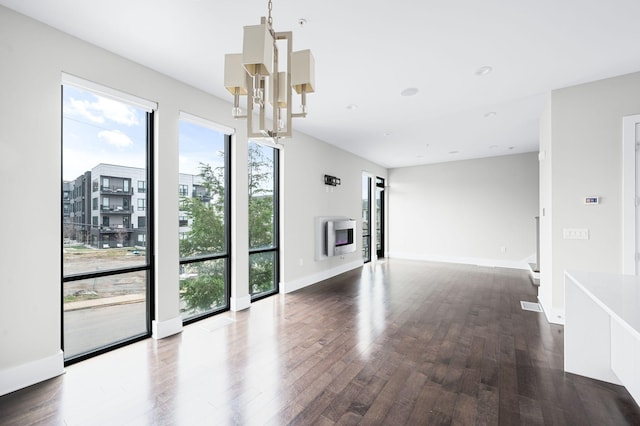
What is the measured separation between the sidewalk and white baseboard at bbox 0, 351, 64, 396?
14.7 inches

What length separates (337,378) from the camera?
2.21 meters

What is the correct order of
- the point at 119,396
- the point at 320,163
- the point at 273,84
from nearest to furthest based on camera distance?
the point at 273,84, the point at 119,396, the point at 320,163

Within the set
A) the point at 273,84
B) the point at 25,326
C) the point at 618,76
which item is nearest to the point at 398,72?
the point at 273,84

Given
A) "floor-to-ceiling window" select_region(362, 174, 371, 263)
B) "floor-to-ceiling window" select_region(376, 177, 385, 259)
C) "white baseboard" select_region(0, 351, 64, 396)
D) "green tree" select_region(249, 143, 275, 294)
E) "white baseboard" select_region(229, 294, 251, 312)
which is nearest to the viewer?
"white baseboard" select_region(0, 351, 64, 396)

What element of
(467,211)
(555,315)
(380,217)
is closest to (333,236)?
(380,217)

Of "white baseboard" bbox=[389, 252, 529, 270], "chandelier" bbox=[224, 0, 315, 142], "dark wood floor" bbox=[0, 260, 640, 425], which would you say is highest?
"chandelier" bbox=[224, 0, 315, 142]

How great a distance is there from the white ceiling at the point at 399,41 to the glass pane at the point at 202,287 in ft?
7.07

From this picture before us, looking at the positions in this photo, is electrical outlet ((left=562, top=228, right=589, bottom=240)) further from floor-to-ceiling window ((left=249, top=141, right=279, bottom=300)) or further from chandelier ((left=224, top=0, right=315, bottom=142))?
floor-to-ceiling window ((left=249, top=141, right=279, bottom=300))

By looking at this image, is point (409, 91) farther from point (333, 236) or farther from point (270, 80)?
point (333, 236)

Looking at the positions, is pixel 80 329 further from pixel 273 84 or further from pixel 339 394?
pixel 273 84

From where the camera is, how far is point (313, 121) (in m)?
4.48

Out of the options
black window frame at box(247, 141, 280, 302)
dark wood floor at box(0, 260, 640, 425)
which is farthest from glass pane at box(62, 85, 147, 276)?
black window frame at box(247, 141, 280, 302)

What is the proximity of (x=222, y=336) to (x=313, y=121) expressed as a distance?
10.8ft

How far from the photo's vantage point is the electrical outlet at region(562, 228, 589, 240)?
3225 mm
